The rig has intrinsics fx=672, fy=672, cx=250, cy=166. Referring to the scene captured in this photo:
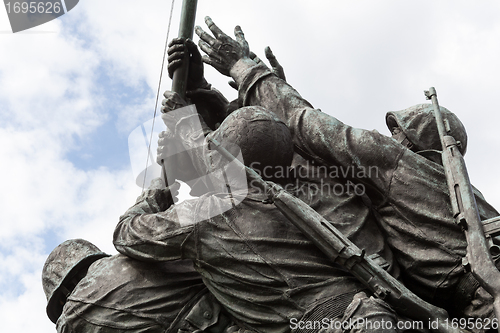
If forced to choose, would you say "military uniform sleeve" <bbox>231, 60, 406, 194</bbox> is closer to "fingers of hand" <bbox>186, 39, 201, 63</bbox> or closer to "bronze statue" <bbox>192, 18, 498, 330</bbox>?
"bronze statue" <bbox>192, 18, 498, 330</bbox>

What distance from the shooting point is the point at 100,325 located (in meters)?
4.63

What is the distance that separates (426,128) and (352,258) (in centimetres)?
155

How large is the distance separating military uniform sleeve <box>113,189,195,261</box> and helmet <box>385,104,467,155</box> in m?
1.89

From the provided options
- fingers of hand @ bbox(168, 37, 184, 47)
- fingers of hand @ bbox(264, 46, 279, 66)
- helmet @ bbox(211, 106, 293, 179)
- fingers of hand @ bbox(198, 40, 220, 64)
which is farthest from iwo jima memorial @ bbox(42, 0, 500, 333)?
fingers of hand @ bbox(168, 37, 184, 47)

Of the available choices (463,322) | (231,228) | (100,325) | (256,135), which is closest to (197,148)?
(256,135)

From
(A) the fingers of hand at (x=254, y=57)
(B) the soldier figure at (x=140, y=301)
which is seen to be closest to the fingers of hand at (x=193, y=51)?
(A) the fingers of hand at (x=254, y=57)

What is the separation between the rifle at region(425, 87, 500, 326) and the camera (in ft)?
13.1

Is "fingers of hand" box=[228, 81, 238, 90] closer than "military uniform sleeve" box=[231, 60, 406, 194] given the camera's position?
No

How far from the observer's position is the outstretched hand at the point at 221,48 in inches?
234

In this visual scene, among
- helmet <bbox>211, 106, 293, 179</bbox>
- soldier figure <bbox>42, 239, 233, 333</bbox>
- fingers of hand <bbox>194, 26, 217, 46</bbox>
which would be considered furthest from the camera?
fingers of hand <bbox>194, 26, 217, 46</bbox>

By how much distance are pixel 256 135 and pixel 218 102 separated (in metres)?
1.41

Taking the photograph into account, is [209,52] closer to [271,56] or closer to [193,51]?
[193,51]

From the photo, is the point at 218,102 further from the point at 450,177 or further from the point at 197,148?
the point at 450,177

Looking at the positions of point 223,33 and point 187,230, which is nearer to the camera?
point 187,230
